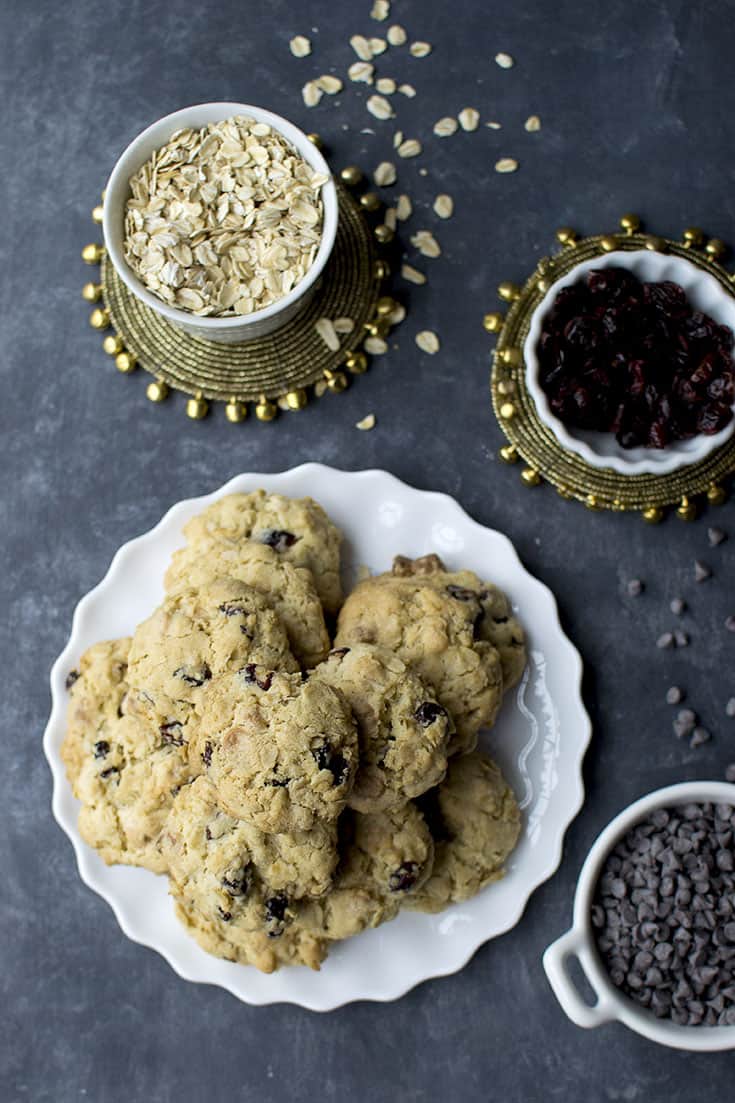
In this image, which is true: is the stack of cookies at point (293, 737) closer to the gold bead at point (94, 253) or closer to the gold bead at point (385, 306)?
the gold bead at point (385, 306)

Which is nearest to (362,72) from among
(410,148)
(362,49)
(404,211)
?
(362,49)

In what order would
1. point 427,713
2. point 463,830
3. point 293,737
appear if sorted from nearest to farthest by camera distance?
1. point 293,737
2. point 427,713
3. point 463,830

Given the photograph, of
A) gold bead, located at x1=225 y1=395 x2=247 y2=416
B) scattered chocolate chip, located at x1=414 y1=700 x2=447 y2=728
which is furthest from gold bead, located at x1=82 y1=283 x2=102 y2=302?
scattered chocolate chip, located at x1=414 y1=700 x2=447 y2=728

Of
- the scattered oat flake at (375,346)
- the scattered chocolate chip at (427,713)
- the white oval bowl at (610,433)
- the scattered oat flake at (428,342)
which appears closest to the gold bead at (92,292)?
the scattered oat flake at (375,346)

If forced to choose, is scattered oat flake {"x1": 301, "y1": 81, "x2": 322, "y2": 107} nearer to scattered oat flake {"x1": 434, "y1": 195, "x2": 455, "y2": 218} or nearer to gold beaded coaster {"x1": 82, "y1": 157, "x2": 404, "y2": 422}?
gold beaded coaster {"x1": 82, "y1": 157, "x2": 404, "y2": 422}

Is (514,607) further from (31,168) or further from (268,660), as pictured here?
(31,168)

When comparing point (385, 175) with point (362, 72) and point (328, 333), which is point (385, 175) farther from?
point (328, 333)
